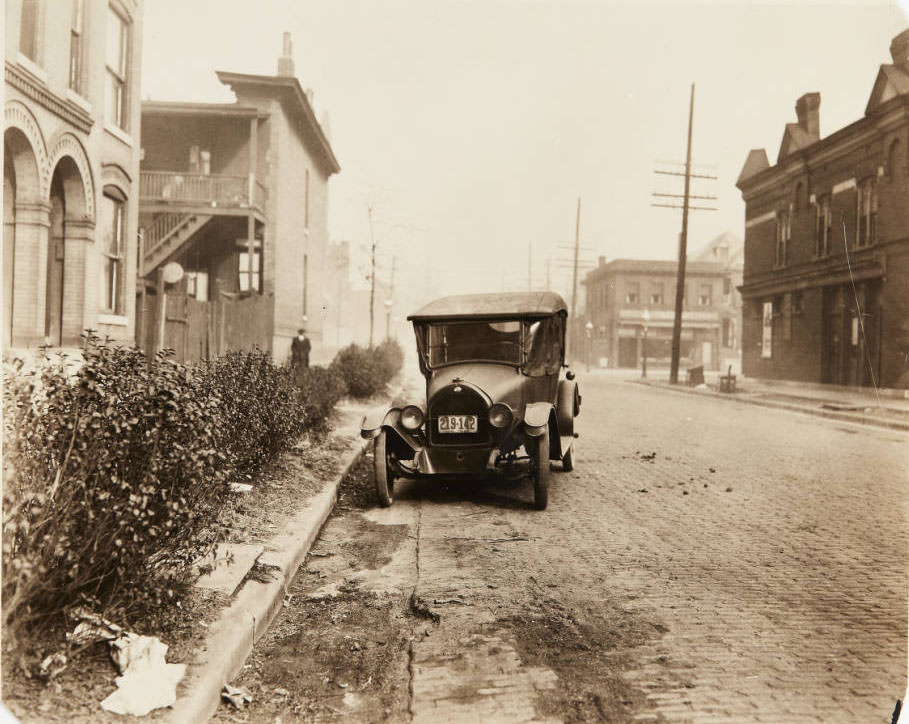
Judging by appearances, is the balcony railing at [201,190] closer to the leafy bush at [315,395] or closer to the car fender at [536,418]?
the leafy bush at [315,395]

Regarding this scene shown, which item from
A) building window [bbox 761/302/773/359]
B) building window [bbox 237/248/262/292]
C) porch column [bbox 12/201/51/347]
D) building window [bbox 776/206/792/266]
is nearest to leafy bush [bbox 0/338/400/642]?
porch column [bbox 12/201/51/347]

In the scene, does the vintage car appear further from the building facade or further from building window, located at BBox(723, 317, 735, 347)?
building window, located at BBox(723, 317, 735, 347)

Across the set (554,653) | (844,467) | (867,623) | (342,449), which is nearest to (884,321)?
(844,467)

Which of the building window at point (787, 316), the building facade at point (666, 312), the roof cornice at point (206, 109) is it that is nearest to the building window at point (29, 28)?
the roof cornice at point (206, 109)

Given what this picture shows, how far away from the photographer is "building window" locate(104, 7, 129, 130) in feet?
18.1

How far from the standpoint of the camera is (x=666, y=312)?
178ft

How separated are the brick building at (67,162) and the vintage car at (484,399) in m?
2.84

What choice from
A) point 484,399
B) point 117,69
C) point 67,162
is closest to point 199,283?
point 67,162

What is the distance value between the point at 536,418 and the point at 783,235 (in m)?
22.9

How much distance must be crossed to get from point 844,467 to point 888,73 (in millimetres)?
4878

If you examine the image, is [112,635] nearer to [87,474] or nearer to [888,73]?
[87,474]

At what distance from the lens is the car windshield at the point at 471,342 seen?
721cm

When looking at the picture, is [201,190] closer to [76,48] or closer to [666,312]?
[76,48]

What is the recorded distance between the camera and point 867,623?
3.66 meters
